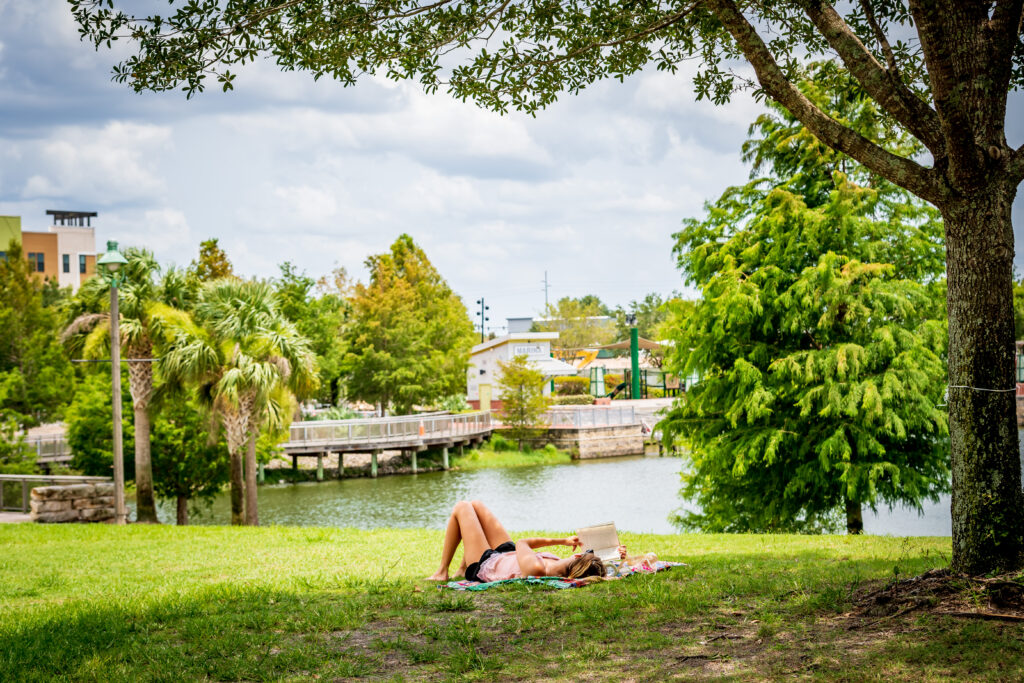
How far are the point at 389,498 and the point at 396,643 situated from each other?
2652cm

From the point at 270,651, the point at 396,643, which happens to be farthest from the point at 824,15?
the point at 270,651

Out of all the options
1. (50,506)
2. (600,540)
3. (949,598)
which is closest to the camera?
(949,598)

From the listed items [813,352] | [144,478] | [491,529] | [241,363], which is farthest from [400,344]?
[491,529]

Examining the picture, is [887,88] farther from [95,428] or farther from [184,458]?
[95,428]

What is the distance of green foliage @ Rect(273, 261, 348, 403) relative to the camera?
40438 millimetres

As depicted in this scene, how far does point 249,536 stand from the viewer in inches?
522

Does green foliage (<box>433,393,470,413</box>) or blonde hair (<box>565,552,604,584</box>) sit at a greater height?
green foliage (<box>433,393,470,413</box>)

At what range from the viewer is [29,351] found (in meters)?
33.1

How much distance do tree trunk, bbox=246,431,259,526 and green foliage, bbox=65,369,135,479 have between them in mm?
4788

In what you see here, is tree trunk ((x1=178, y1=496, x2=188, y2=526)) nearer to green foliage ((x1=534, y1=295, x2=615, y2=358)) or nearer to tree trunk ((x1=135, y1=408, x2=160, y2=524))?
tree trunk ((x1=135, y1=408, x2=160, y2=524))

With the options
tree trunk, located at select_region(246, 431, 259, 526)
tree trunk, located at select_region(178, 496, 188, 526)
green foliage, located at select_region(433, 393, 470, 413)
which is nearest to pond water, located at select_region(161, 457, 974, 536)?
tree trunk, located at select_region(178, 496, 188, 526)

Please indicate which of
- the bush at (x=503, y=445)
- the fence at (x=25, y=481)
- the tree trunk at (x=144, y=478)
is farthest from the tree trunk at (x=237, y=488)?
the bush at (x=503, y=445)

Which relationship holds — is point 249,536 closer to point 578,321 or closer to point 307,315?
point 307,315

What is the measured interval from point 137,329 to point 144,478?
3554mm
